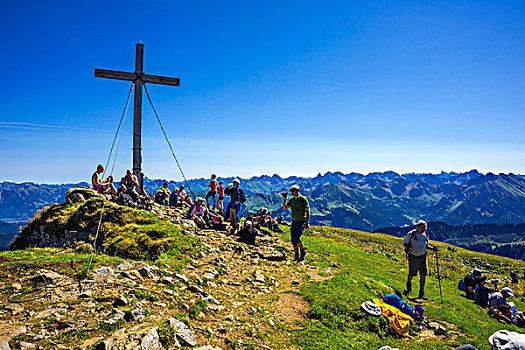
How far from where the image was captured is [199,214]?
2206 cm

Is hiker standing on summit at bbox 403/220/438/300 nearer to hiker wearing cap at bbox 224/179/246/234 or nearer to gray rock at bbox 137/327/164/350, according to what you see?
hiker wearing cap at bbox 224/179/246/234

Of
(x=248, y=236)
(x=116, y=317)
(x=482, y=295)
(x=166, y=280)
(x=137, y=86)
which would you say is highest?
(x=137, y=86)

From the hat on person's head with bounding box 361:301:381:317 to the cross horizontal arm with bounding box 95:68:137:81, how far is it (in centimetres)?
2005

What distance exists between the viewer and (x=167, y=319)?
275 inches

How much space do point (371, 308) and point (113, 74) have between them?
2102cm

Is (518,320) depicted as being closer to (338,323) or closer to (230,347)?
(338,323)

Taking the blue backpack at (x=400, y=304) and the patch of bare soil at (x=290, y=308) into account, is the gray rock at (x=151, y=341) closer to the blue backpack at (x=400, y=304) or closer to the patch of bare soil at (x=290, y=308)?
the patch of bare soil at (x=290, y=308)

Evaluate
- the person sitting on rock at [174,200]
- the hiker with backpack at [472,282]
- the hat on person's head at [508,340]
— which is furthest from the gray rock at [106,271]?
the hiker with backpack at [472,282]

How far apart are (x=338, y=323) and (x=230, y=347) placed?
435cm

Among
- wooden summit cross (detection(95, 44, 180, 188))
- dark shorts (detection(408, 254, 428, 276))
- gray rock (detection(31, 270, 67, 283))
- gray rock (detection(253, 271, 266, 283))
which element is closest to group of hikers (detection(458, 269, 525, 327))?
dark shorts (detection(408, 254, 428, 276))

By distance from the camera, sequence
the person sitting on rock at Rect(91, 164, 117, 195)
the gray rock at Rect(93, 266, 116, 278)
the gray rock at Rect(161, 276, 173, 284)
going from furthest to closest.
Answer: the person sitting on rock at Rect(91, 164, 117, 195) < the gray rock at Rect(161, 276, 173, 284) < the gray rock at Rect(93, 266, 116, 278)

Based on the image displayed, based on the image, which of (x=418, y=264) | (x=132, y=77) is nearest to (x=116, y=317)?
(x=418, y=264)

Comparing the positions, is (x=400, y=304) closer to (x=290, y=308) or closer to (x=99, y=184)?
(x=290, y=308)

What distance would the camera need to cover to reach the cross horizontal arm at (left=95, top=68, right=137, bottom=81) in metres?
18.6
